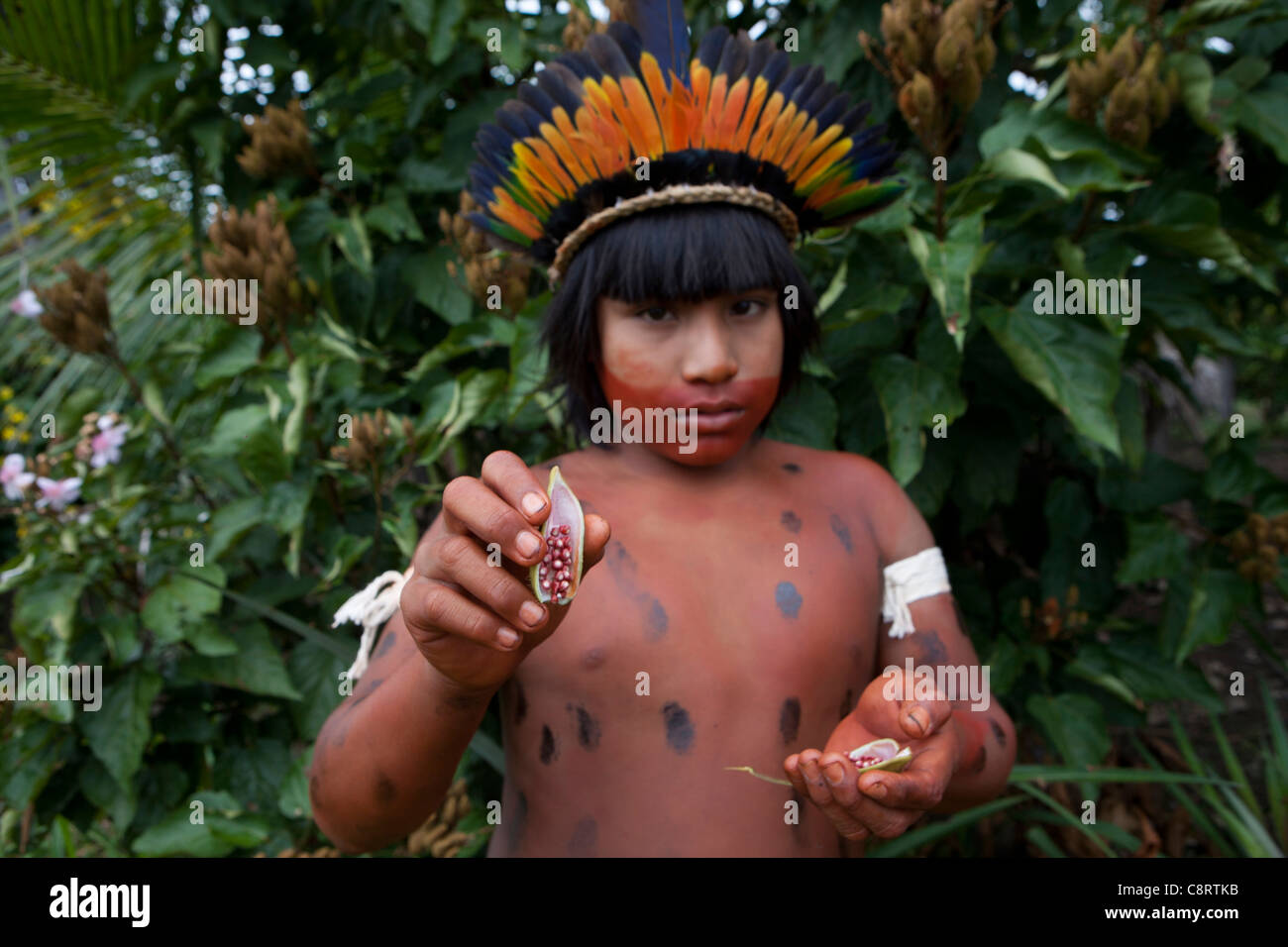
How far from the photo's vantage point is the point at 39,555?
5.62 feet

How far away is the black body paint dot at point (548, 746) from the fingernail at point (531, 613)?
0.37 metres

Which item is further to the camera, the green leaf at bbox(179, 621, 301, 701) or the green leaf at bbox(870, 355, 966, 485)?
the green leaf at bbox(179, 621, 301, 701)

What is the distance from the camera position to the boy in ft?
3.67

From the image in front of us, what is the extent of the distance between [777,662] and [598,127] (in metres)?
0.74

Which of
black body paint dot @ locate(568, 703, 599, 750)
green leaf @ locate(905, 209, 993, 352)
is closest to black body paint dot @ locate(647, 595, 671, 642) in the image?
black body paint dot @ locate(568, 703, 599, 750)

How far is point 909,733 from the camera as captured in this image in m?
0.98

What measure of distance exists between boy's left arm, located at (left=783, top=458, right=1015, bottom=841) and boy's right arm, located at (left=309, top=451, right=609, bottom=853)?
36 centimetres

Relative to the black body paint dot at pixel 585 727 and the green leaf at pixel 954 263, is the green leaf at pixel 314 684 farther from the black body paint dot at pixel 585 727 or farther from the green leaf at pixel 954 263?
the green leaf at pixel 954 263

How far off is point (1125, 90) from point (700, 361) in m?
0.93

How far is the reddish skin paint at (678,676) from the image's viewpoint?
1.12m

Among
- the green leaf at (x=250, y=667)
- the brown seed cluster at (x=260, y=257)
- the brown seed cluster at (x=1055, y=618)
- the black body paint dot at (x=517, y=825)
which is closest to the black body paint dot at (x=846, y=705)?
the black body paint dot at (x=517, y=825)

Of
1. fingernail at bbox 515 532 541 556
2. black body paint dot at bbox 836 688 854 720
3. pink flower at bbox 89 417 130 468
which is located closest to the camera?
fingernail at bbox 515 532 541 556

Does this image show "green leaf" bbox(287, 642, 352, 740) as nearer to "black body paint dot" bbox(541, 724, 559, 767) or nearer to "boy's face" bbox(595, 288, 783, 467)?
"black body paint dot" bbox(541, 724, 559, 767)

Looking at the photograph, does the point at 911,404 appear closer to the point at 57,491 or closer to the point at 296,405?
the point at 296,405
